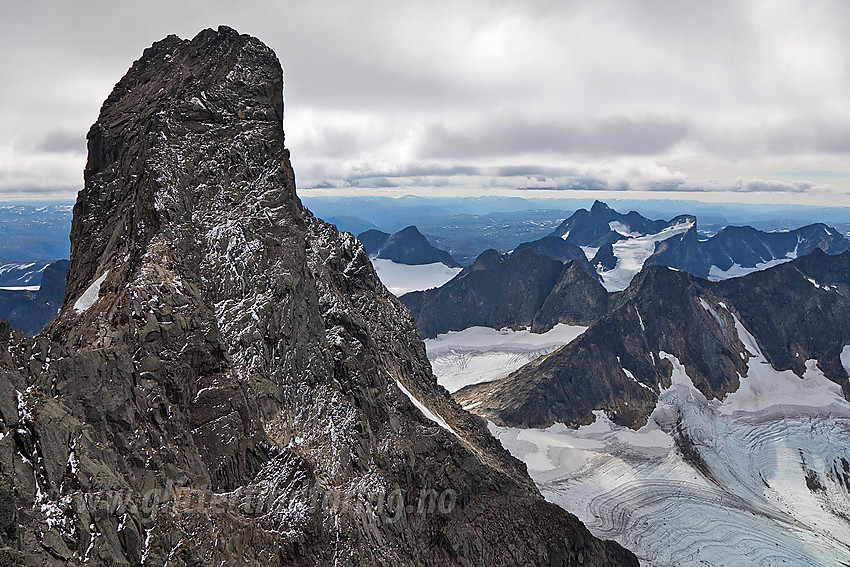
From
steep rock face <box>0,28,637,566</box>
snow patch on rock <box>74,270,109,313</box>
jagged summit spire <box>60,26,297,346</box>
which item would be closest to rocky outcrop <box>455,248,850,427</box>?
steep rock face <box>0,28,637,566</box>

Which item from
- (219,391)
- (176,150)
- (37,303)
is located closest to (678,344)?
(219,391)

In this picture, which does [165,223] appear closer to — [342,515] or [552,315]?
[342,515]

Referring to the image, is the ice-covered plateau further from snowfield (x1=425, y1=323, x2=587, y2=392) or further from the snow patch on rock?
the snow patch on rock

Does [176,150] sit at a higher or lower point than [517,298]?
higher

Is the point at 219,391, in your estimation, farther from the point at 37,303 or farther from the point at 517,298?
the point at 37,303

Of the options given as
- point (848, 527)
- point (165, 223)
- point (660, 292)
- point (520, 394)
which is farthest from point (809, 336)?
point (165, 223)

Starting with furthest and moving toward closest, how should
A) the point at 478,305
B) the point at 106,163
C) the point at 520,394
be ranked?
the point at 478,305
the point at 520,394
the point at 106,163
